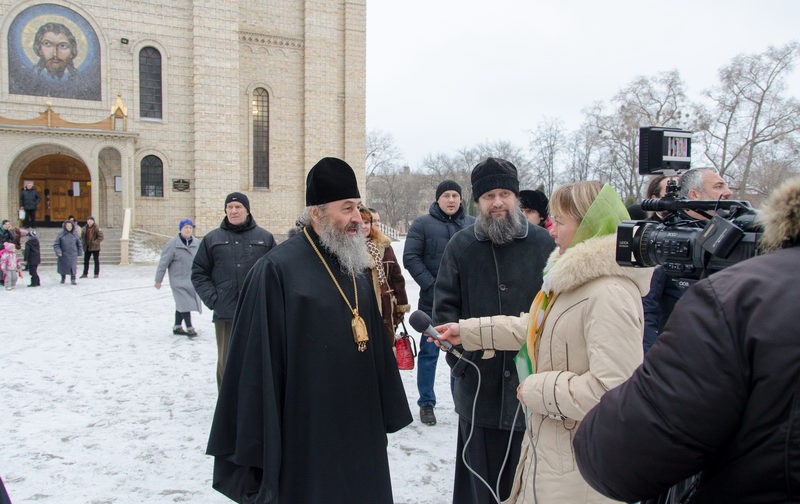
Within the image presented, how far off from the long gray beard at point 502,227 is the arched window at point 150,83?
85.0 ft

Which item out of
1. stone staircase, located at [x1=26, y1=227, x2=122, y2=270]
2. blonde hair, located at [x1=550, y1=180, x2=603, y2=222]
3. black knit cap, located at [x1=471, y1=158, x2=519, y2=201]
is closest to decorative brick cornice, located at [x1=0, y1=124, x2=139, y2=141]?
stone staircase, located at [x1=26, y1=227, x2=122, y2=270]

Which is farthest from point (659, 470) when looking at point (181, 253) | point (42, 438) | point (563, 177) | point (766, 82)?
point (563, 177)

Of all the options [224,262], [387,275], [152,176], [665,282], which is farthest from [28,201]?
[665,282]

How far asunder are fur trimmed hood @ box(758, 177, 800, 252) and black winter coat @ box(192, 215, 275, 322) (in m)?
5.04

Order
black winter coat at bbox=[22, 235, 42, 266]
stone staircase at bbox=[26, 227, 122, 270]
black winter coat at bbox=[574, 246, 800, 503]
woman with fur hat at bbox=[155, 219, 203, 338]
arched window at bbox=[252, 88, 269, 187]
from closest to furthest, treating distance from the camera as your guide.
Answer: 1. black winter coat at bbox=[574, 246, 800, 503]
2. woman with fur hat at bbox=[155, 219, 203, 338]
3. black winter coat at bbox=[22, 235, 42, 266]
4. stone staircase at bbox=[26, 227, 122, 270]
5. arched window at bbox=[252, 88, 269, 187]

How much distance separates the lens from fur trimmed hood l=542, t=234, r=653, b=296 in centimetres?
201

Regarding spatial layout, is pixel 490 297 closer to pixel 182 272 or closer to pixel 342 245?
pixel 342 245

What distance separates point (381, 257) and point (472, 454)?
2.00 meters

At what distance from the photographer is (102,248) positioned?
72.9 feet

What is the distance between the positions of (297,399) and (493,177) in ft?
5.91

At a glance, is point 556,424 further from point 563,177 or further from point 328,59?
point 563,177

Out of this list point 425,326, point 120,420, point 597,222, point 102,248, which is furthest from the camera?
point 102,248

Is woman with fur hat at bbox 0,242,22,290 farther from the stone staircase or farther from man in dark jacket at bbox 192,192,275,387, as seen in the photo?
man in dark jacket at bbox 192,192,275,387

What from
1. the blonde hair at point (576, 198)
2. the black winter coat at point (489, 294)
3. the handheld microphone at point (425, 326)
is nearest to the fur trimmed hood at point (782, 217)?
the blonde hair at point (576, 198)
